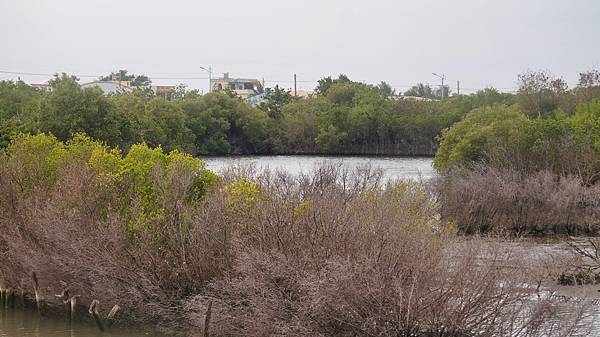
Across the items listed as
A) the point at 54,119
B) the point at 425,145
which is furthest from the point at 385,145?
the point at 54,119

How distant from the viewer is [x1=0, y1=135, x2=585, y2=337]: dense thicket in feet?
54.2

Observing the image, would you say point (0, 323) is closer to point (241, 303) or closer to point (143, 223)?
point (143, 223)

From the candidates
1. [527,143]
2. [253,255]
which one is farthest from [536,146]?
[253,255]

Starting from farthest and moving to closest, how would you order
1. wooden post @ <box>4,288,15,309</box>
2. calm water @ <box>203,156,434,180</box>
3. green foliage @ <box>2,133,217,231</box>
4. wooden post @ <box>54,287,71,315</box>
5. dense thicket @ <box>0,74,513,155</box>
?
dense thicket @ <box>0,74,513,155</box>
calm water @ <box>203,156,434,180</box>
wooden post @ <box>4,288,15,309</box>
wooden post @ <box>54,287,71,315</box>
green foliage @ <box>2,133,217,231</box>

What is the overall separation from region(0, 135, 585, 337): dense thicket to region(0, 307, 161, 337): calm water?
0.62m

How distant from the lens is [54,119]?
57562mm

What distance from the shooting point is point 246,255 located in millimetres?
18469

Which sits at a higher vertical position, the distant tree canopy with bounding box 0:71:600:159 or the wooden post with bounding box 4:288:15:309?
the distant tree canopy with bounding box 0:71:600:159

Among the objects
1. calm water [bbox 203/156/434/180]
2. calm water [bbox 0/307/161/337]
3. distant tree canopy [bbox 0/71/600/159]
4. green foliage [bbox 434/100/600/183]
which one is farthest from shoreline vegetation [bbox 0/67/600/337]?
distant tree canopy [bbox 0/71/600/159]

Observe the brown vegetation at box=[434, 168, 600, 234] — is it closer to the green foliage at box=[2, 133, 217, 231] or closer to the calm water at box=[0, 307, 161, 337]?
the green foliage at box=[2, 133, 217, 231]

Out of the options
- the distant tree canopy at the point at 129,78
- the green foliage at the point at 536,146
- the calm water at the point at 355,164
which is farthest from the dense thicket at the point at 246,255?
the distant tree canopy at the point at 129,78

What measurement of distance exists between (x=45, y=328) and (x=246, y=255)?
29.5 feet

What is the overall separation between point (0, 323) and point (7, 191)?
4.71m

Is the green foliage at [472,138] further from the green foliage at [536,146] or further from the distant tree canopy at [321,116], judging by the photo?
the distant tree canopy at [321,116]
